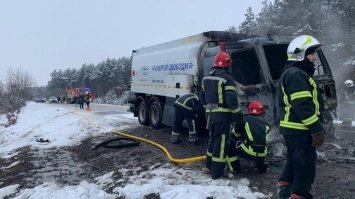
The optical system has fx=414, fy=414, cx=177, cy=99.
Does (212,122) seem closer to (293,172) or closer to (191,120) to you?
(293,172)

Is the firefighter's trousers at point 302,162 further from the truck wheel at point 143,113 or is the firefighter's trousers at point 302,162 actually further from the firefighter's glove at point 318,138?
the truck wheel at point 143,113

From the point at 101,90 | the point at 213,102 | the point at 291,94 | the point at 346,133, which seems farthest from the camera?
the point at 101,90

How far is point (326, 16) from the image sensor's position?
1160 inches

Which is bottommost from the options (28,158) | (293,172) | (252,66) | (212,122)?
(28,158)

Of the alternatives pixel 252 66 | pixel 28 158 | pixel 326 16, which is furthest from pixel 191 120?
pixel 326 16

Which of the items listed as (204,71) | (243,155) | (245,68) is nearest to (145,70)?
(204,71)

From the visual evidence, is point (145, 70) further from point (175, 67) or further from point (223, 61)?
point (223, 61)

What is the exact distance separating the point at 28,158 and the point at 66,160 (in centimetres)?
114

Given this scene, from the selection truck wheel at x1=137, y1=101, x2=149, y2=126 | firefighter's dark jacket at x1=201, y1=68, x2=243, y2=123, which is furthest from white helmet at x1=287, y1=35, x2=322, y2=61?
truck wheel at x1=137, y1=101, x2=149, y2=126

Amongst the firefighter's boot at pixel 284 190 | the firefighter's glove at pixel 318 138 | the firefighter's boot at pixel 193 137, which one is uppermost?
the firefighter's glove at pixel 318 138

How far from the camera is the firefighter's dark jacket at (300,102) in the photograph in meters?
4.55

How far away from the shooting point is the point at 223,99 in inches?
262

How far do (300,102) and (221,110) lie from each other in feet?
7.10

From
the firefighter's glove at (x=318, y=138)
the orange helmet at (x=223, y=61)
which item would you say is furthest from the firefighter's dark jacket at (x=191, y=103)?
the firefighter's glove at (x=318, y=138)
